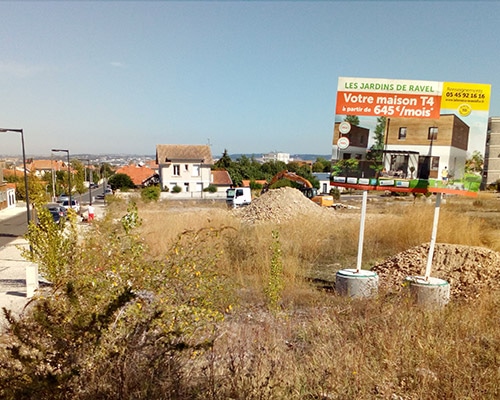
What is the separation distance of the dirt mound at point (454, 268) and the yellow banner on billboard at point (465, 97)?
3571 millimetres

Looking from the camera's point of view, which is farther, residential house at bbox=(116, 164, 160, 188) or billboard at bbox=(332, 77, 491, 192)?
residential house at bbox=(116, 164, 160, 188)

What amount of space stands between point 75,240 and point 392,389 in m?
5.38

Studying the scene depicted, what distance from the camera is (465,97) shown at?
6.03 meters

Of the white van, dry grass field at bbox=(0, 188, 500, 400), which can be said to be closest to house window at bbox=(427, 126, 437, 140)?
dry grass field at bbox=(0, 188, 500, 400)

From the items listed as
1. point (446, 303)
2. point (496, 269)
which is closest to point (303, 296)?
point (446, 303)

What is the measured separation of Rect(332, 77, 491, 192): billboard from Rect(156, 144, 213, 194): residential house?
1632 inches

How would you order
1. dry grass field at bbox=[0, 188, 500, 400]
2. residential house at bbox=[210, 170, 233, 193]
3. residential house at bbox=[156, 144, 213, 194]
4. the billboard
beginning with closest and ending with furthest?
dry grass field at bbox=[0, 188, 500, 400] → the billboard → residential house at bbox=[156, 144, 213, 194] → residential house at bbox=[210, 170, 233, 193]

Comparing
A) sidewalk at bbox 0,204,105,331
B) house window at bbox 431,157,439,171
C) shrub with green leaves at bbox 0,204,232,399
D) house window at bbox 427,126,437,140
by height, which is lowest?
sidewalk at bbox 0,204,105,331

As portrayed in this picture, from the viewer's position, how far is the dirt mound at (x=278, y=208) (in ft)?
57.1

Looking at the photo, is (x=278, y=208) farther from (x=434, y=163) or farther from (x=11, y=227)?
(x=11, y=227)

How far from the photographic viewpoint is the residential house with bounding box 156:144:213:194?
46.6 m

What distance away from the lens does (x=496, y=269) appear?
7688mm

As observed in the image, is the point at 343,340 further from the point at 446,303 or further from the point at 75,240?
the point at 75,240

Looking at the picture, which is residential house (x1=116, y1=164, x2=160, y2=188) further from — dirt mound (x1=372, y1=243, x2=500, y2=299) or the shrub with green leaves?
the shrub with green leaves
